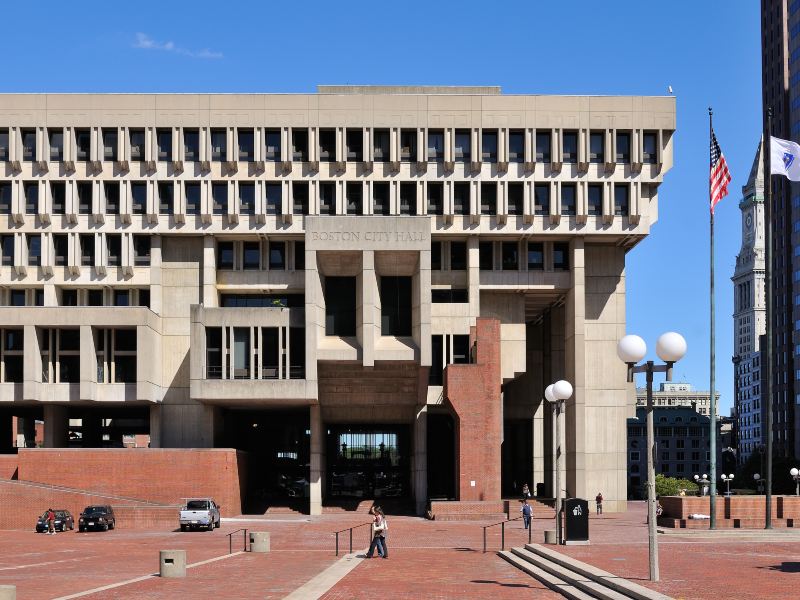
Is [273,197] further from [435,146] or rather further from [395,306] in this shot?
[435,146]

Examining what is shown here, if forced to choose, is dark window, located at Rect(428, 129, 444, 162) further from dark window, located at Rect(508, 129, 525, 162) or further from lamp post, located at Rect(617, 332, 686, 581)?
lamp post, located at Rect(617, 332, 686, 581)

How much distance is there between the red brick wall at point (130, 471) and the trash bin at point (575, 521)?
3159cm

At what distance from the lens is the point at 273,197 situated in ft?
231

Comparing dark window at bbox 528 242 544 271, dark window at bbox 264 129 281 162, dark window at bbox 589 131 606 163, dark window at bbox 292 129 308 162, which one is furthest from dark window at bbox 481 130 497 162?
dark window at bbox 264 129 281 162

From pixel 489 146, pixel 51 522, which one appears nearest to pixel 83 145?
pixel 489 146

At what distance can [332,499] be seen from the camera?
80312mm

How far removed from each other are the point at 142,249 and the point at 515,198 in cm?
2481

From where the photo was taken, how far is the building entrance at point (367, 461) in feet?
277

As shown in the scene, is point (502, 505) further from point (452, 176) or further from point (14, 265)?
point (14, 265)

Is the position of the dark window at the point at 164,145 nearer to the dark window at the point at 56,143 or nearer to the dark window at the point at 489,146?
the dark window at the point at 56,143

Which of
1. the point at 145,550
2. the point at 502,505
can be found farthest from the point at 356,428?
the point at 145,550

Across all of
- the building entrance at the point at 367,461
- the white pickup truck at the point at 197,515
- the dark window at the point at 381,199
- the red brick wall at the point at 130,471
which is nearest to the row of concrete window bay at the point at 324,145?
the dark window at the point at 381,199

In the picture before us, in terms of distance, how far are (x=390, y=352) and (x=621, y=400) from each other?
53.9ft

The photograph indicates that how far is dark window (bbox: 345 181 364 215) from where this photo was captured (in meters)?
70.6
